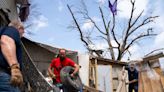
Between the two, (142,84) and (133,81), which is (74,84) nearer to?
(142,84)

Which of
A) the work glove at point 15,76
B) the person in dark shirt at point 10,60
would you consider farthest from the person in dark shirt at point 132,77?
the work glove at point 15,76

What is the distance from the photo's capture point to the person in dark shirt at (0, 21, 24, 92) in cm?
423

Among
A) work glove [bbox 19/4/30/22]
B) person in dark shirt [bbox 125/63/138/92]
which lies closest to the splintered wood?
person in dark shirt [bbox 125/63/138/92]

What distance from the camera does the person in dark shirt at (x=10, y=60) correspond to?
4227 mm

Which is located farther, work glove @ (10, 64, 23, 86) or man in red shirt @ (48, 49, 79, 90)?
man in red shirt @ (48, 49, 79, 90)

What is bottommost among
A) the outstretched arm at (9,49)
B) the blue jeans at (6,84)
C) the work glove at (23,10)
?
the blue jeans at (6,84)

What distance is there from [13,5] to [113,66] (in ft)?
31.2

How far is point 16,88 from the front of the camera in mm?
4359

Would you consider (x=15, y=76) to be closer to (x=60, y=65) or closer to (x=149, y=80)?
(x=60, y=65)

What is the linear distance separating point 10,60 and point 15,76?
22cm

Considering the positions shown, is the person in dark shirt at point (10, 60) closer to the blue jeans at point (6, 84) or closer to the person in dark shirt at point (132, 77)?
the blue jeans at point (6, 84)

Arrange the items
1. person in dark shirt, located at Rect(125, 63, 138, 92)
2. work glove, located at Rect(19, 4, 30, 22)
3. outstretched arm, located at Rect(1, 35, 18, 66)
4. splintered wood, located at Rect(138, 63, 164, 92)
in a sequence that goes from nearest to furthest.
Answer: outstretched arm, located at Rect(1, 35, 18, 66) → splintered wood, located at Rect(138, 63, 164, 92) → person in dark shirt, located at Rect(125, 63, 138, 92) → work glove, located at Rect(19, 4, 30, 22)

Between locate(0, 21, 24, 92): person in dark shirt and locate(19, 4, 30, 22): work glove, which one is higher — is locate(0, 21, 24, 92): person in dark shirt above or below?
below

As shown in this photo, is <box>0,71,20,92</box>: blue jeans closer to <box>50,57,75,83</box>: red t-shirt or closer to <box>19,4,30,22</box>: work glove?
<box>50,57,75,83</box>: red t-shirt
